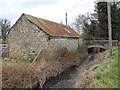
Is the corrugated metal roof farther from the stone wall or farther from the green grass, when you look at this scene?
the green grass

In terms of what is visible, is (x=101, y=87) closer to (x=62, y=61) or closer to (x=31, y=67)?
(x=31, y=67)

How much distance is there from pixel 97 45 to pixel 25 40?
13890 millimetres

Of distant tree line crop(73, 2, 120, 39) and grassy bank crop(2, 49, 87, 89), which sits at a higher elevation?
distant tree line crop(73, 2, 120, 39)

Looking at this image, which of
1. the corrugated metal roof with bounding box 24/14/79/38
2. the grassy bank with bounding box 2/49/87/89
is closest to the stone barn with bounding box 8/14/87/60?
the corrugated metal roof with bounding box 24/14/79/38

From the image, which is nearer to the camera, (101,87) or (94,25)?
(101,87)

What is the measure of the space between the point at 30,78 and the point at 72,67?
930 cm

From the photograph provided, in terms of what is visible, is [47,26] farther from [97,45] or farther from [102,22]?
[102,22]

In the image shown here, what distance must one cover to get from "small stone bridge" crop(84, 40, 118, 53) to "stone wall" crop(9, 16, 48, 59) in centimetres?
1335

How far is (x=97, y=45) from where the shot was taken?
34.1 metres

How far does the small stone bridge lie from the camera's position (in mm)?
33381

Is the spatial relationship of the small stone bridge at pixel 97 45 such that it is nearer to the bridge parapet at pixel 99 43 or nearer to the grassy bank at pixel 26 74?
the bridge parapet at pixel 99 43

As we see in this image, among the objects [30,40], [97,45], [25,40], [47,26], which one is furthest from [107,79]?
[97,45]

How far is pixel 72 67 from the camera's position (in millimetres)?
22578

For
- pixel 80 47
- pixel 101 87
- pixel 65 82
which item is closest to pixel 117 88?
pixel 101 87
